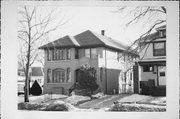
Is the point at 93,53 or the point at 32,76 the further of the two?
the point at 32,76

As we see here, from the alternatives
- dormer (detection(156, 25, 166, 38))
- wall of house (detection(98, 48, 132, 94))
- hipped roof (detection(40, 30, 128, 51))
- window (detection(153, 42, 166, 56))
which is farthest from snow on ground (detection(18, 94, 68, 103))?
dormer (detection(156, 25, 166, 38))

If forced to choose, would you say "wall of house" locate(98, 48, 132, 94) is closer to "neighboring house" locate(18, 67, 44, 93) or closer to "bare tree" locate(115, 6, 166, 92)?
"bare tree" locate(115, 6, 166, 92)

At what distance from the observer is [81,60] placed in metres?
6.22

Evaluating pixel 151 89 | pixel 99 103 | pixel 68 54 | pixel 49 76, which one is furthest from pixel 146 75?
pixel 49 76

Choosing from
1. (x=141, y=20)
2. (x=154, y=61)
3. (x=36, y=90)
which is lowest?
(x=36, y=90)

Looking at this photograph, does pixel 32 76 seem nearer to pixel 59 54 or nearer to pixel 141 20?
pixel 59 54

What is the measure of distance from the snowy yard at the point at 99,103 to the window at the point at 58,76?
313 mm

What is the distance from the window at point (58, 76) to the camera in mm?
6254

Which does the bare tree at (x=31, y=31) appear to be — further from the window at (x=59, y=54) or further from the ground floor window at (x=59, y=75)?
the ground floor window at (x=59, y=75)

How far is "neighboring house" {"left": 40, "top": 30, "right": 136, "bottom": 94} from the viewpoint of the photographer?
6199 mm

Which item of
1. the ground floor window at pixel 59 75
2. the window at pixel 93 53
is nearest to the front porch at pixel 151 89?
the window at pixel 93 53

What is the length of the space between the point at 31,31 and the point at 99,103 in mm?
2028

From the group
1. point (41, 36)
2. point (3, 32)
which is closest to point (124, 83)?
point (41, 36)

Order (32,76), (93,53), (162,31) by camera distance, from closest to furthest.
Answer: (162,31), (93,53), (32,76)
